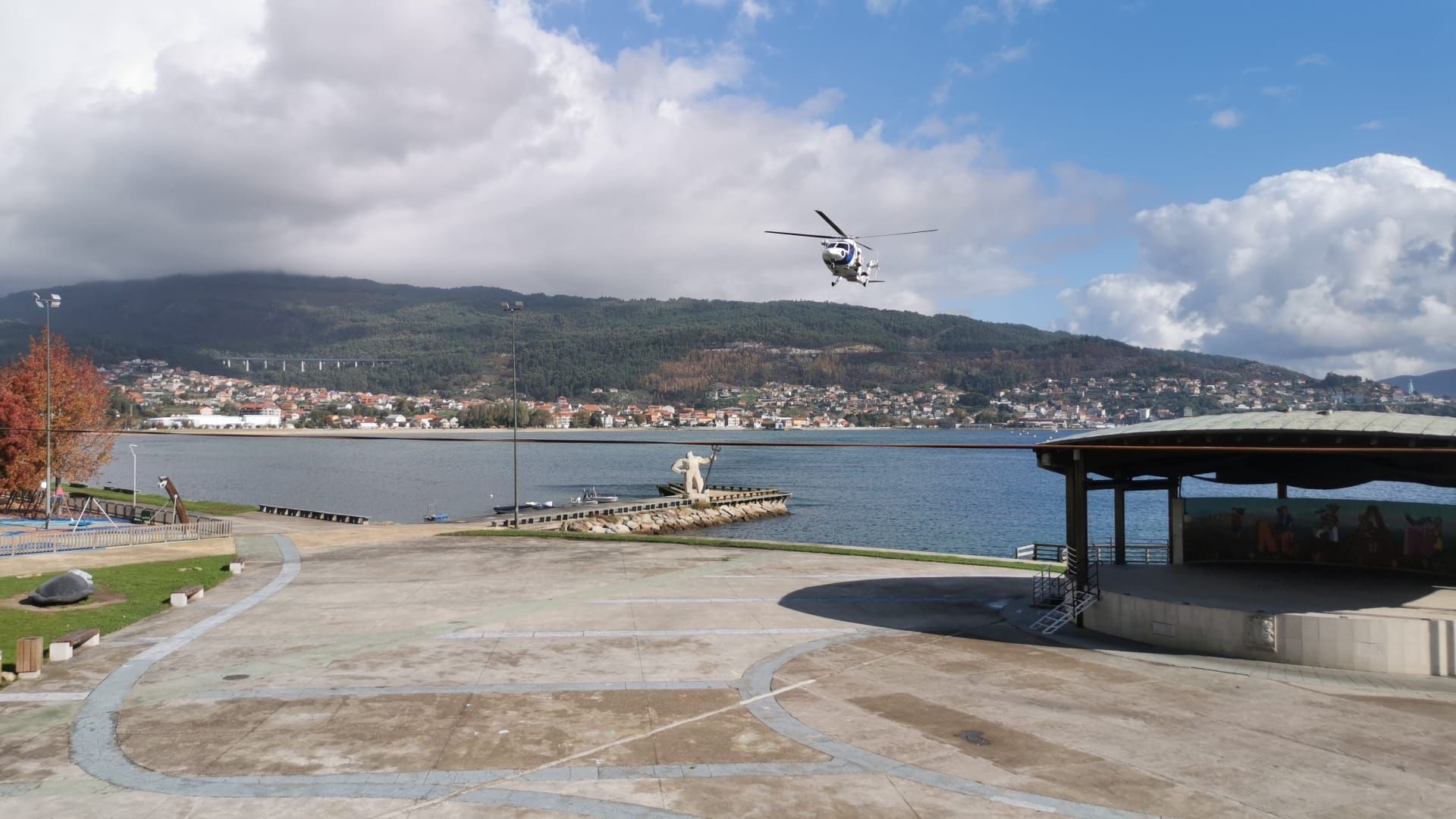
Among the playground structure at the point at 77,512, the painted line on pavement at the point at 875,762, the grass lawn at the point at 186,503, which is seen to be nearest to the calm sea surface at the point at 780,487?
the grass lawn at the point at 186,503

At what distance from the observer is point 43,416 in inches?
1893

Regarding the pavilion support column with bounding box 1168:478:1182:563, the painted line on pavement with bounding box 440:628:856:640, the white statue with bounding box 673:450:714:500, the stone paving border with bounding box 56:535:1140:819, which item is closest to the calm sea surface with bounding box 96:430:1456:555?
the white statue with bounding box 673:450:714:500

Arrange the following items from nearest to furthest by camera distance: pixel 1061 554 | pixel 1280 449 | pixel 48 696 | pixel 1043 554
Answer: pixel 48 696, pixel 1280 449, pixel 1061 554, pixel 1043 554

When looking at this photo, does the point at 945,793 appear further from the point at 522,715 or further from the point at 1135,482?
the point at 1135,482

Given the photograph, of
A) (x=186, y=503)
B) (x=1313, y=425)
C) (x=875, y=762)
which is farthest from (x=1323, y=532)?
(x=186, y=503)

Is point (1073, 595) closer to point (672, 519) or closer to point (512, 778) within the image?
point (512, 778)

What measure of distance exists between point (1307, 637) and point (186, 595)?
24797 millimetres

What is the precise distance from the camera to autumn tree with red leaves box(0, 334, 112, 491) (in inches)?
1839

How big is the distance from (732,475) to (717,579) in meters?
95.6

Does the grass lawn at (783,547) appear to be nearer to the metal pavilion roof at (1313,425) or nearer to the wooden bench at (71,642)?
the metal pavilion roof at (1313,425)

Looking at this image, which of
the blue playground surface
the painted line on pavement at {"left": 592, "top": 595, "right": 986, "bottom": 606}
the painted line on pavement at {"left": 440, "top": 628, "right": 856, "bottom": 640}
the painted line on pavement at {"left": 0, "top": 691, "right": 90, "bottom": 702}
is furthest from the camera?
the blue playground surface

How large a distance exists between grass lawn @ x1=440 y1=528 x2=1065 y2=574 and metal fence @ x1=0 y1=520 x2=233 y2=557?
30.7 feet

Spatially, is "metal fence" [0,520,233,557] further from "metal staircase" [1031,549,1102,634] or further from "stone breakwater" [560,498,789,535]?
"metal staircase" [1031,549,1102,634]

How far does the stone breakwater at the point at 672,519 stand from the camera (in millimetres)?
55250
